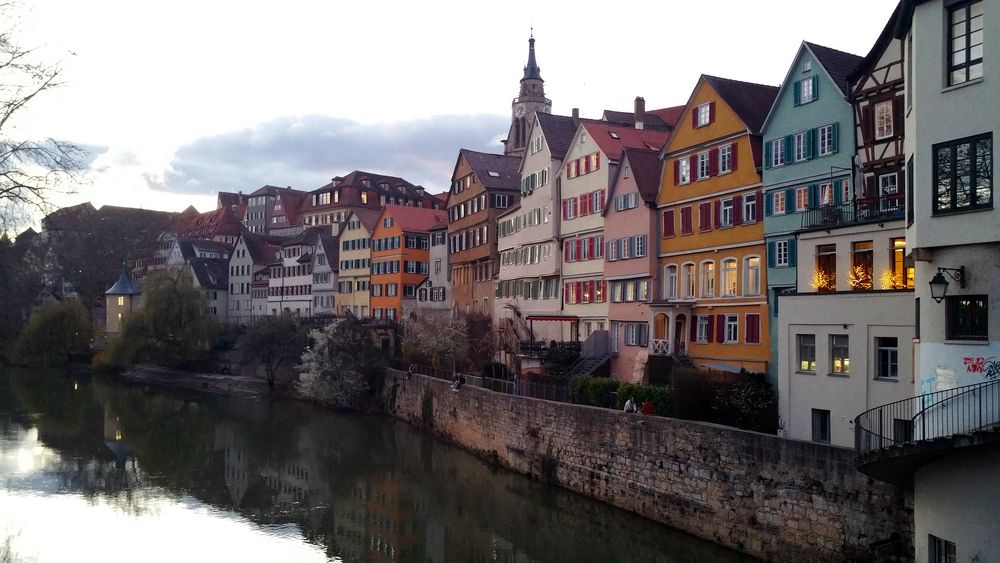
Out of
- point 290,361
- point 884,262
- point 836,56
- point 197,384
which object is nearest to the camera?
point 884,262

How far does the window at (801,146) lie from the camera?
86.5 feet

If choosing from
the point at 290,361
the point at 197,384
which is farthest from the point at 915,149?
the point at 197,384

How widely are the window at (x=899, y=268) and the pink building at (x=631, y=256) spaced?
12.9 m

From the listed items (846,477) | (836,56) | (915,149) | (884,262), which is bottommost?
(846,477)

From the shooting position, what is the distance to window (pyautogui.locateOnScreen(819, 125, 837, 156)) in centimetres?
2543

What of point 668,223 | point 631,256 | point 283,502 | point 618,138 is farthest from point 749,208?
point 283,502

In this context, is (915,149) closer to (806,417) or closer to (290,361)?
(806,417)

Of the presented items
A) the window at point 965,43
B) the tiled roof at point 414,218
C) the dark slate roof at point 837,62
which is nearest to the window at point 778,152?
→ the dark slate roof at point 837,62

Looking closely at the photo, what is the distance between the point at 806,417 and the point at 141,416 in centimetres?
3750

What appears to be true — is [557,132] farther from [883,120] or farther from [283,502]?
[283,502]

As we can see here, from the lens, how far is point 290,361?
56031 mm

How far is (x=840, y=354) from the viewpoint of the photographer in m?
21.2

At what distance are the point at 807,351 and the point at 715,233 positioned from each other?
876 cm

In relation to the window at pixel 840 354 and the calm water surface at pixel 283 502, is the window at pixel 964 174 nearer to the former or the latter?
the window at pixel 840 354
